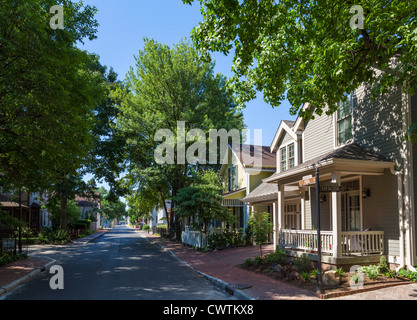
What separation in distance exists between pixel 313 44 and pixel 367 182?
555cm

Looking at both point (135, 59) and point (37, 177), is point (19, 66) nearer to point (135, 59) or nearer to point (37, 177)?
point (37, 177)

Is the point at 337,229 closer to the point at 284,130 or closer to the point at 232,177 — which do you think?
the point at 284,130

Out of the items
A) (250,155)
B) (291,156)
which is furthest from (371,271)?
(250,155)

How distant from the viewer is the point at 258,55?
13.6m

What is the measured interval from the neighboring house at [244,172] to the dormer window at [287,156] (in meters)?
4.93

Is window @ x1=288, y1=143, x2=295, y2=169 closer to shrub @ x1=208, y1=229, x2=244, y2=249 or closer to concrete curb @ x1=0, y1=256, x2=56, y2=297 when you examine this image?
shrub @ x1=208, y1=229, x2=244, y2=249

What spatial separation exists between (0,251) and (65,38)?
10.5m

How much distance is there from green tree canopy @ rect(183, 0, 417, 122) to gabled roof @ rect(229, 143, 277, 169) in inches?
477

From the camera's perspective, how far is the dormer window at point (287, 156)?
19.4 m

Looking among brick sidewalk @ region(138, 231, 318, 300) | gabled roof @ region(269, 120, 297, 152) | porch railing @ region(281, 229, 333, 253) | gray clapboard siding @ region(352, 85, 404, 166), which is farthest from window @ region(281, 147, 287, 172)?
gray clapboard siding @ region(352, 85, 404, 166)

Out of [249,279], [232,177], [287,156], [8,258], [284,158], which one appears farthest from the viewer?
[232,177]

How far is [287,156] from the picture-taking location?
19.7m

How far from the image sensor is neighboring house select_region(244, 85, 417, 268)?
1132cm

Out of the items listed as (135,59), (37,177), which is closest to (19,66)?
(37,177)
